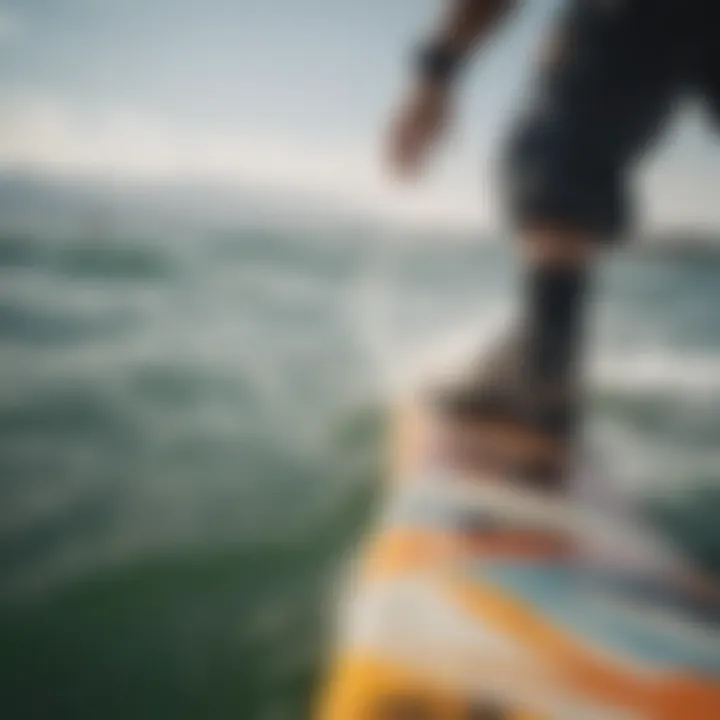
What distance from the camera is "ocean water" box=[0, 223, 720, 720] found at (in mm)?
804

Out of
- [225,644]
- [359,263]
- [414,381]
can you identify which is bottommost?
[225,644]

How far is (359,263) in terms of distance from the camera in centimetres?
91

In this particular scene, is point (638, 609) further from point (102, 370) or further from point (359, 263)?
point (102, 370)

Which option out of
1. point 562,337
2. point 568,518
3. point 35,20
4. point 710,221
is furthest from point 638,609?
point 35,20

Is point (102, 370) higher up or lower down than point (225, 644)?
higher up

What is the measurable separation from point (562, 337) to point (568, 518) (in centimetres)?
17

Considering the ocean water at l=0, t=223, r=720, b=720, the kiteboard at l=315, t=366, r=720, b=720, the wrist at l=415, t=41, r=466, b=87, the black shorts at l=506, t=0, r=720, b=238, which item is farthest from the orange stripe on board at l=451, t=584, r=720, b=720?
the wrist at l=415, t=41, r=466, b=87

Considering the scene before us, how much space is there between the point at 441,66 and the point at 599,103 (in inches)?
6.0

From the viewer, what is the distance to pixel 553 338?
2.98 feet

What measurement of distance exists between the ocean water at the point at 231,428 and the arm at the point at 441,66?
0.31ft

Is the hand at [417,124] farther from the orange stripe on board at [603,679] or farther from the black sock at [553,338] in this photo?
the orange stripe on board at [603,679]

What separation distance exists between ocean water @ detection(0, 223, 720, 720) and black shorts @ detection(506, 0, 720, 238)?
0.18ft

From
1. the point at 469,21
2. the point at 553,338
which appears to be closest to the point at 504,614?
the point at 553,338

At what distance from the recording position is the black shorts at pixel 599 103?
0.90m
